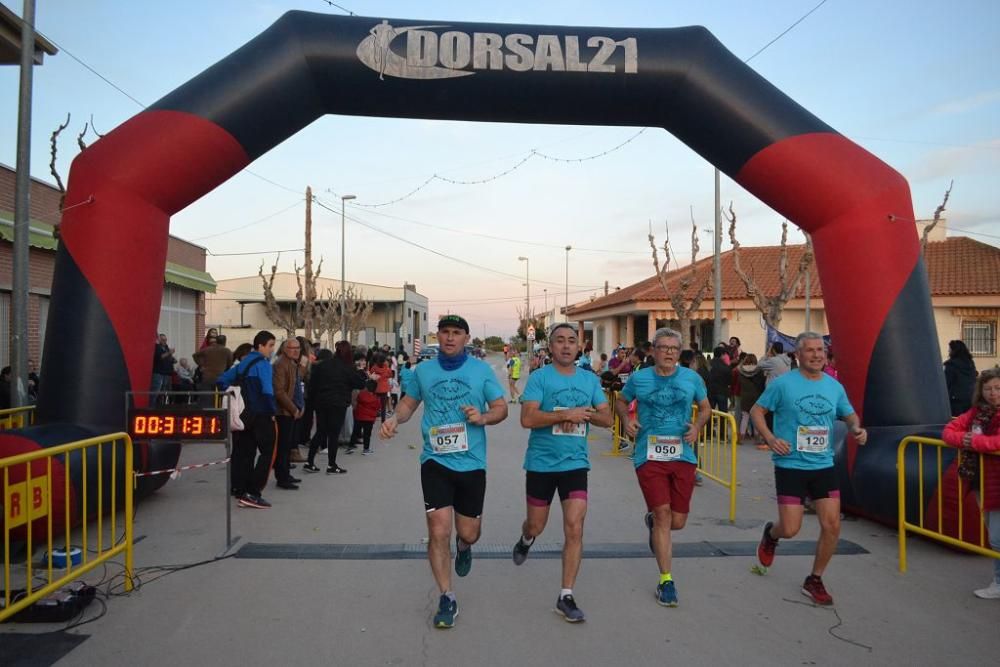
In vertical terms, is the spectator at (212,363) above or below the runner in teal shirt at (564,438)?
above

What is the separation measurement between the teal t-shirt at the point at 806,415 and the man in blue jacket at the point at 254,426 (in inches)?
186

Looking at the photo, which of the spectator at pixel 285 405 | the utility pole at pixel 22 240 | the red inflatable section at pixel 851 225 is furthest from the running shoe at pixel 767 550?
the utility pole at pixel 22 240

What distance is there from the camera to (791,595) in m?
4.69

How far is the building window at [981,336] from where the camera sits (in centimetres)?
2400

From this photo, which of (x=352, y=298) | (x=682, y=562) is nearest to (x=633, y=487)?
(x=682, y=562)

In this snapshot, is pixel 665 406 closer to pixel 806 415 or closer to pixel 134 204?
pixel 806 415

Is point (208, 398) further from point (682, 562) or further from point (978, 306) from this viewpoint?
point (978, 306)

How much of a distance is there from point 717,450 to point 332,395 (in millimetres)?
5206

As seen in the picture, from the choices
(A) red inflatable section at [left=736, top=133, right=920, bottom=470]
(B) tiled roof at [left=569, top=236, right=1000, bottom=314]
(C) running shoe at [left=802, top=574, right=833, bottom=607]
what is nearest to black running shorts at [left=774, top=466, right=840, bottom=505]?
(C) running shoe at [left=802, top=574, right=833, bottom=607]

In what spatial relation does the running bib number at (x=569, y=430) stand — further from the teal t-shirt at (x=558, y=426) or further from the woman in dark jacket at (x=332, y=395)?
the woman in dark jacket at (x=332, y=395)

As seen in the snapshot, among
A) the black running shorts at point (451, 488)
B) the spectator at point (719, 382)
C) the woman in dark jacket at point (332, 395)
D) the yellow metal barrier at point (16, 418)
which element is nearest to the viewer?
the black running shorts at point (451, 488)

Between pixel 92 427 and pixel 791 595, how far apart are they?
5.93 meters

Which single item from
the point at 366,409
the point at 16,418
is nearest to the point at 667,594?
the point at 16,418

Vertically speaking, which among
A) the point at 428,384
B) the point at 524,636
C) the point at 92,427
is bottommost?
the point at 524,636
